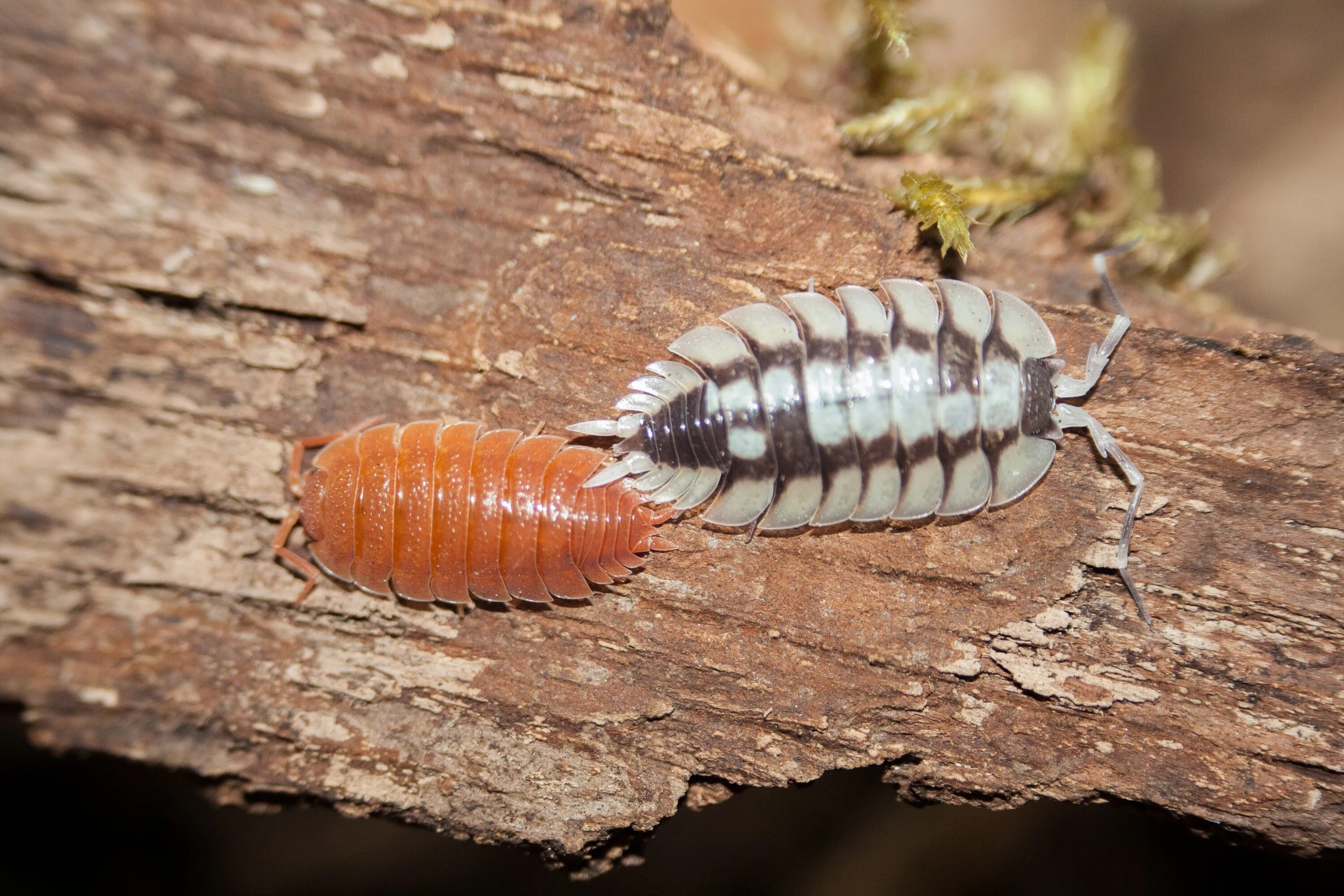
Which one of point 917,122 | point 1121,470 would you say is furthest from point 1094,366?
point 917,122

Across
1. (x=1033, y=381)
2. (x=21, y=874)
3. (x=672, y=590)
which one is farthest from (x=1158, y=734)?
(x=21, y=874)

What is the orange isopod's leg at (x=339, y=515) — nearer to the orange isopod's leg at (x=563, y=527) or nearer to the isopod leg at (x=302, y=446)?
the isopod leg at (x=302, y=446)

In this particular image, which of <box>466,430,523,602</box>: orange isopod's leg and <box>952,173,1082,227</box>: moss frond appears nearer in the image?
<box>466,430,523,602</box>: orange isopod's leg

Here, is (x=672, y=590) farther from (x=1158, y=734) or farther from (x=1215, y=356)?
(x=1215, y=356)

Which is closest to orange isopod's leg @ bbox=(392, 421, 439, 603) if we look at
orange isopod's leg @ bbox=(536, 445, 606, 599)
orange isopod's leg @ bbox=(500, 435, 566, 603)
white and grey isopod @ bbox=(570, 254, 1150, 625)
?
orange isopod's leg @ bbox=(500, 435, 566, 603)

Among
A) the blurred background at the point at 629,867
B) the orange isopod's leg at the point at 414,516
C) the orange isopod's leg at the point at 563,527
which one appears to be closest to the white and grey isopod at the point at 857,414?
the orange isopod's leg at the point at 563,527

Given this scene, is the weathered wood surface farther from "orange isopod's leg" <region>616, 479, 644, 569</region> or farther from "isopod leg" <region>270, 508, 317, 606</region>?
"orange isopod's leg" <region>616, 479, 644, 569</region>
